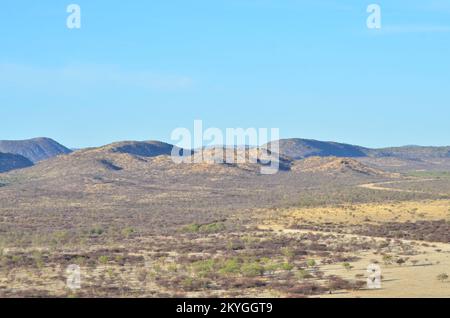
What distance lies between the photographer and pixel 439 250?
Result: 4772cm

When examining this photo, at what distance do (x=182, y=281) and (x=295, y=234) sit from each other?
25.5m

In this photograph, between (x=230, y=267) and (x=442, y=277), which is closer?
(x=442, y=277)

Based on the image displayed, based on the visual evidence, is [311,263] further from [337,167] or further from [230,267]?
[337,167]

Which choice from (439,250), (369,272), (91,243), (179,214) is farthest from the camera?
(179,214)

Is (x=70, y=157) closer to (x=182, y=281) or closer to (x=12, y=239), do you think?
(x=12, y=239)

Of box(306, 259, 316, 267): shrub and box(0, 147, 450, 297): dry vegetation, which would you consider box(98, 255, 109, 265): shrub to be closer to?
Result: box(0, 147, 450, 297): dry vegetation

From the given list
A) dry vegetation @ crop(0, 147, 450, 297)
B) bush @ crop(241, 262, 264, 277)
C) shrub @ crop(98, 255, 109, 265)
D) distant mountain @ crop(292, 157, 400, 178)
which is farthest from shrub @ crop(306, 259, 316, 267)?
distant mountain @ crop(292, 157, 400, 178)

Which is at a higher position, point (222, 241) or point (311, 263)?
point (311, 263)

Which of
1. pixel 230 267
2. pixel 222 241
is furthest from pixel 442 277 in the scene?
pixel 222 241

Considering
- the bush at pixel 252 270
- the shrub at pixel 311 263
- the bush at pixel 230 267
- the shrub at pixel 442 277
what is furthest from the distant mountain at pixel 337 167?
the shrub at pixel 442 277

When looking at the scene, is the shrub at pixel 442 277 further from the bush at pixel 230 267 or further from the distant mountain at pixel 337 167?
the distant mountain at pixel 337 167

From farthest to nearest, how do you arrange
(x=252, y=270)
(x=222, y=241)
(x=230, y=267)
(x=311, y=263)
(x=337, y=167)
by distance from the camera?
(x=337, y=167) → (x=222, y=241) → (x=311, y=263) → (x=230, y=267) → (x=252, y=270)
